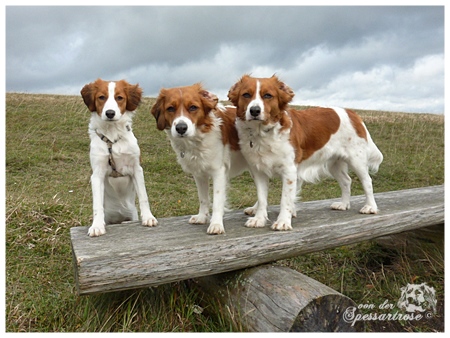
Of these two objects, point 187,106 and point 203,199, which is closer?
point 187,106

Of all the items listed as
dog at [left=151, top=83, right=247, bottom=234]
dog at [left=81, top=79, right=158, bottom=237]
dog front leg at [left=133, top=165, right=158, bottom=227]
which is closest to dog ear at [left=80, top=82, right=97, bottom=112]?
dog at [left=81, top=79, right=158, bottom=237]

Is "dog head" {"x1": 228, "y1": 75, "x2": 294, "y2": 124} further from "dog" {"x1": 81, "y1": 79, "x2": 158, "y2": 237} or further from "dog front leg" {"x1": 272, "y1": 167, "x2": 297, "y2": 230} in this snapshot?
"dog" {"x1": 81, "y1": 79, "x2": 158, "y2": 237}

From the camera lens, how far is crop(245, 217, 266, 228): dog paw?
4.16 m

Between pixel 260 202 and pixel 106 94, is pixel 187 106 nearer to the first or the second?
pixel 106 94

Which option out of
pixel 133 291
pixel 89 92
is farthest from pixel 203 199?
pixel 89 92

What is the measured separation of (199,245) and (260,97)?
1.31 meters

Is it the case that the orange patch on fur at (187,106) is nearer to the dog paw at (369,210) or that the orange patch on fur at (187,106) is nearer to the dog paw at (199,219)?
the dog paw at (199,219)

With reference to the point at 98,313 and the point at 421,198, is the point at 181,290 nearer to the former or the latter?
the point at 98,313

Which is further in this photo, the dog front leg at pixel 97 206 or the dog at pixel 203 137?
the dog front leg at pixel 97 206

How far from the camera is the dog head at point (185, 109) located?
3.49 meters

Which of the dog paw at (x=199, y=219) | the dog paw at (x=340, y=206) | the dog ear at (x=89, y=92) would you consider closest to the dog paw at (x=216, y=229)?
the dog paw at (x=199, y=219)

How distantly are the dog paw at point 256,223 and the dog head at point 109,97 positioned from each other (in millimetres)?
1508

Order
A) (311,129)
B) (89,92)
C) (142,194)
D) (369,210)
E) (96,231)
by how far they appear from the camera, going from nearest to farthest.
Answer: (89,92) → (96,231) → (142,194) → (311,129) → (369,210)

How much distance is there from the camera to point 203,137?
152 inches
